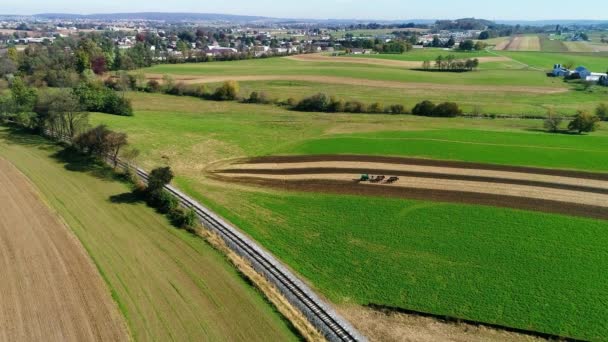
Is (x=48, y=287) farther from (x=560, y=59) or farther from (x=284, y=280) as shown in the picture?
(x=560, y=59)

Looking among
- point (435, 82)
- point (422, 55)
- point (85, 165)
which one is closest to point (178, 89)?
point (85, 165)

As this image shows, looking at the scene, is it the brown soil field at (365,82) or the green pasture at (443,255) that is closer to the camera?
the green pasture at (443,255)

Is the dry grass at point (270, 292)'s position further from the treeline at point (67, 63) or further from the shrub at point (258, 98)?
the treeline at point (67, 63)

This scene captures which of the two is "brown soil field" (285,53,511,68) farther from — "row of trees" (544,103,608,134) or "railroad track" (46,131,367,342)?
"railroad track" (46,131,367,342)

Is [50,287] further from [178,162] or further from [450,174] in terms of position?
[450,174]

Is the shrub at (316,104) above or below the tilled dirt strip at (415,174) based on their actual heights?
above

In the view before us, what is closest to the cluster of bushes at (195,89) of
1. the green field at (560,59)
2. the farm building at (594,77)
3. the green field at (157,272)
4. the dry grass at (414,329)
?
the green field at (157,272)

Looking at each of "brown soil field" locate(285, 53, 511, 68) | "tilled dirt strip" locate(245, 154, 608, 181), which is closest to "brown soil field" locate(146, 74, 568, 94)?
"brown soil field" locate(285, 53, 511, 68)

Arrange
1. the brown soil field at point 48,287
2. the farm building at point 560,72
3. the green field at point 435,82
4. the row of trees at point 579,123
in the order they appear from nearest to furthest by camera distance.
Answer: the brown soil field at point 48,287
the row of trees at point 579,123
the green field at point 435,82
the farm building at point 560,72
